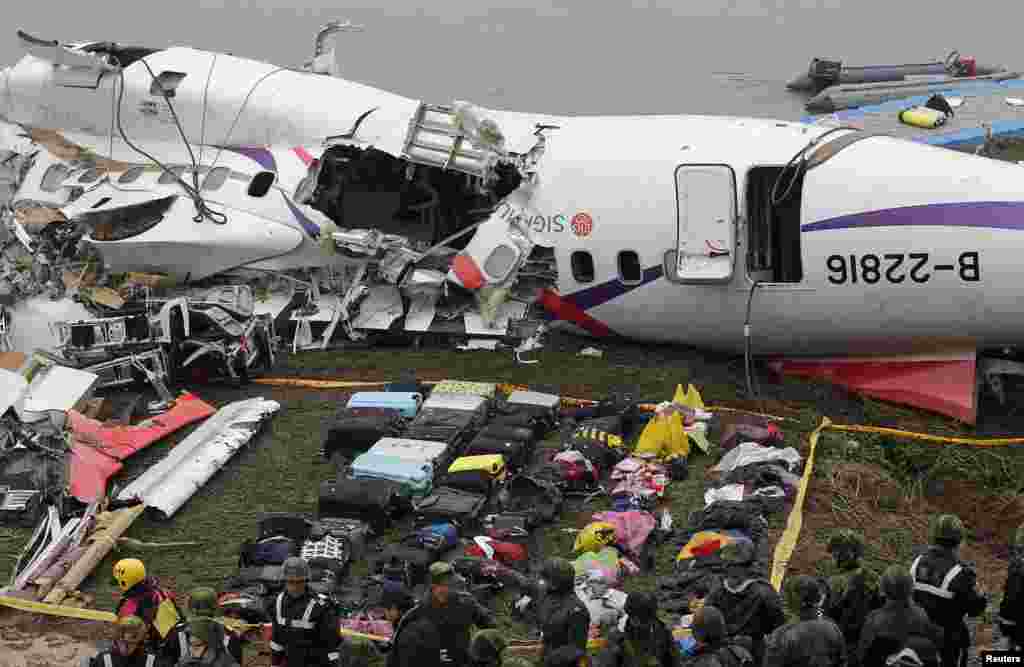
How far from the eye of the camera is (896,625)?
8422 millimetres

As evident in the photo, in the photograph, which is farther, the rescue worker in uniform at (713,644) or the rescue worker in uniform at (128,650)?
the rescue worker in uniform at (128,650)

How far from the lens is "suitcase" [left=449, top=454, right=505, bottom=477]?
516 inches

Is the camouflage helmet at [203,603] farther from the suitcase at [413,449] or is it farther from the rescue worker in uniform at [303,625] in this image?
the suitcase at [413,449]

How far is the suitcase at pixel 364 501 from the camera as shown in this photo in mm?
12680

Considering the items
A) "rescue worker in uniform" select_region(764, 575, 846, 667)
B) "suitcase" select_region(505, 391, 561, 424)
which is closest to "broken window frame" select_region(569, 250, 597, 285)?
"suitcase" select_region(505, 391, 561, 424)

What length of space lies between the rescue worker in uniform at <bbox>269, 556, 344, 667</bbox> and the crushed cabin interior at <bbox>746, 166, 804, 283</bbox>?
769 centimetres

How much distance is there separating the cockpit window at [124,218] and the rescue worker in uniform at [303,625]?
32.0 ft

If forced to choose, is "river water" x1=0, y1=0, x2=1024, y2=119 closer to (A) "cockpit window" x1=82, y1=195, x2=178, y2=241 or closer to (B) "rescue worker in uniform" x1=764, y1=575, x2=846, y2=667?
(A) "cockpit window" x1=82, y1=195, x2=178, y2=241

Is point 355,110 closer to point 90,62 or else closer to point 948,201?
point 90,62

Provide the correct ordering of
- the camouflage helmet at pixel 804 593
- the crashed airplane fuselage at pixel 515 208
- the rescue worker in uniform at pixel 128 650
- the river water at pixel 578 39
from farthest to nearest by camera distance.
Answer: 1. the river water at pixel 578 39
2. the crashed airplane fuselage at pixel 515 208
3. the rescue worker in uniform at pixel 128 650
4. the camouflage helmet at pixel 804 593

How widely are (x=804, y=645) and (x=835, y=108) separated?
83.4ft

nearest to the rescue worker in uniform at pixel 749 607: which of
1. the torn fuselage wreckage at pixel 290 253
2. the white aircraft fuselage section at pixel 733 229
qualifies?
the white aircraft fuselage section at pixel 733 229

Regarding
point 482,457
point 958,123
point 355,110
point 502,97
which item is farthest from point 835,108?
point 482,457

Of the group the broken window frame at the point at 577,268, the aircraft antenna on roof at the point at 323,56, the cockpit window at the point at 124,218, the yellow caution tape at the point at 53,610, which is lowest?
the yellow caution tape at the point at 53,610
